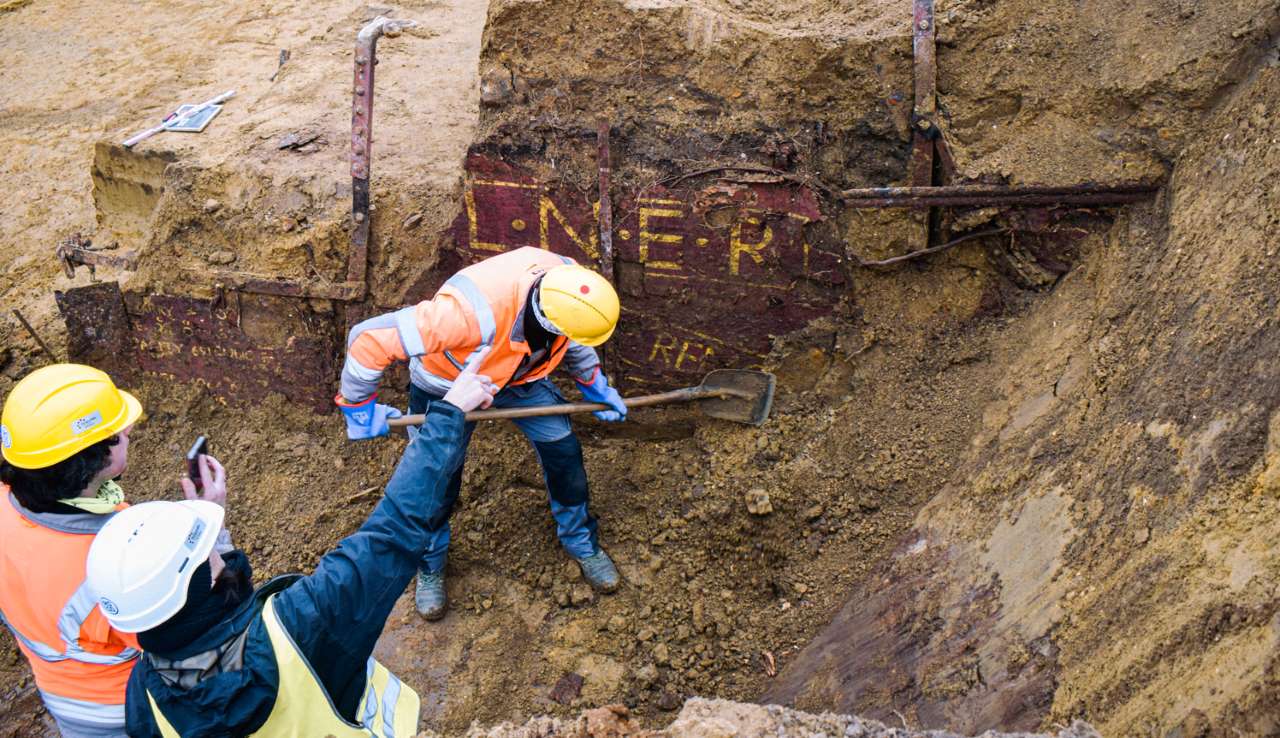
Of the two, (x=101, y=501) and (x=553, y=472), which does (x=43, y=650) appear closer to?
(x=101, y=501)

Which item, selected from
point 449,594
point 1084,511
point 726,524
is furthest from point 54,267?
point 1084,511

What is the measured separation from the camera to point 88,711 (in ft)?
8.80

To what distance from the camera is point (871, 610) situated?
3477 millimetres

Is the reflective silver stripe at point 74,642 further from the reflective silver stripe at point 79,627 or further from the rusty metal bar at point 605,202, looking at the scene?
the rusty metal bar at point 605,202

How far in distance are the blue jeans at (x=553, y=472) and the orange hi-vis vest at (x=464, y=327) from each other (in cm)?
31

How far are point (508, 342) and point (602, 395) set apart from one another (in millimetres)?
702

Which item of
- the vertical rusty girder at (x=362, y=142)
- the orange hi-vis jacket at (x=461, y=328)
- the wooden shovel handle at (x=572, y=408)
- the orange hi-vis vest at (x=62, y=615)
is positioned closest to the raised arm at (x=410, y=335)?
the orange hi-vis jacket at (x=461, y=328)

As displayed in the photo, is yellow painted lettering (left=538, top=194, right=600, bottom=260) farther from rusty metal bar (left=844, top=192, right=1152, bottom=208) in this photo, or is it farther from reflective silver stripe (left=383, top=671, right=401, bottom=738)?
reflective silver stripe (left=383, top=671, right=401, bottom=738)

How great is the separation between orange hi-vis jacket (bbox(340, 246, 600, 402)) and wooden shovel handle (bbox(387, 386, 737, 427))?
0.18 metres

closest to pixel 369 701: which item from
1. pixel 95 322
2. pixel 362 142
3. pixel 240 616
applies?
pixel 240 616

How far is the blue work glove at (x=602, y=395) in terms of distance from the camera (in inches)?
164

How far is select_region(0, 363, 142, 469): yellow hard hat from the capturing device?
2.57 m

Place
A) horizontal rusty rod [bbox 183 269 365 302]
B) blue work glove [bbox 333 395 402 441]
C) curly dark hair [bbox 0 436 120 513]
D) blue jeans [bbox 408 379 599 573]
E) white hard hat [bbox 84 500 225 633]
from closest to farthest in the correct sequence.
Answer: white hard hat [bbox 84 500 225 633], curly dark hair [bbox 0 436 120 513], blue work glove [bbox 333 395 402 441], blue jeans [bbox 408 379 599 573], horizontal rusty rod [bbox 183 269 365 302]

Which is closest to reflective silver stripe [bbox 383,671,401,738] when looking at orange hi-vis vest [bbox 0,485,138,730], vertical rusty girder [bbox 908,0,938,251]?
orange hi-vis vest [bbox 0,485,138,730]
